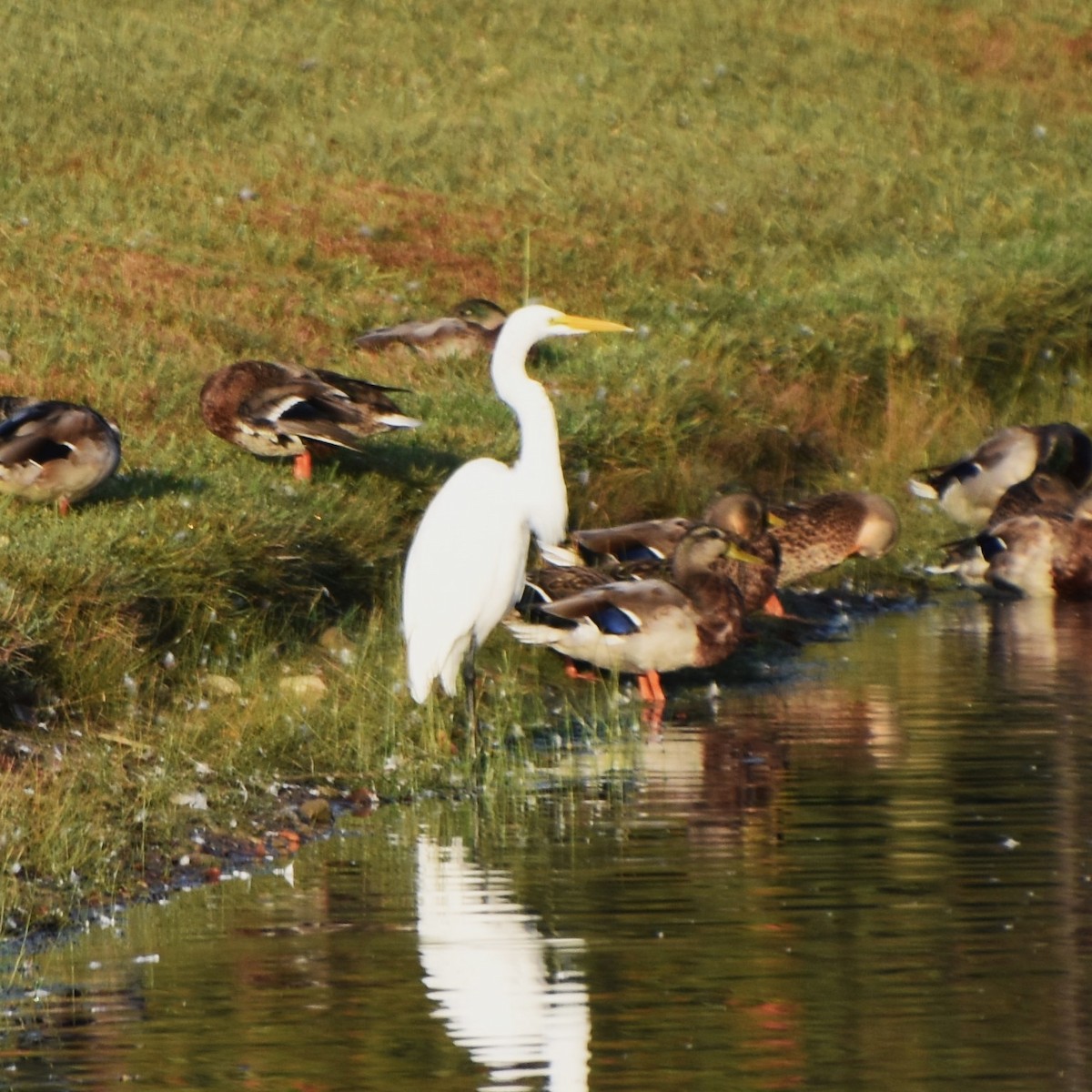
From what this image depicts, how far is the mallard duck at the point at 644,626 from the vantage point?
35.4 ft

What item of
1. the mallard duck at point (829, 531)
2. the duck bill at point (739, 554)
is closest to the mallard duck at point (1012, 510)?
the mallard duck at point (829, 531)

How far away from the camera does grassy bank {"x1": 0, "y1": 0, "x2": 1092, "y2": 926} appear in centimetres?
962

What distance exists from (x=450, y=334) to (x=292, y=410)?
4.26 meters

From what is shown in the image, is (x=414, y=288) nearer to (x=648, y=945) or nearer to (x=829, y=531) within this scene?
(x=829, y=531)

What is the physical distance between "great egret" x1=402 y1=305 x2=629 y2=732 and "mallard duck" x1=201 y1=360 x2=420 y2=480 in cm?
167

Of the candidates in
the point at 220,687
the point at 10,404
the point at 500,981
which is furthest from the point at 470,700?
the point at 500,981

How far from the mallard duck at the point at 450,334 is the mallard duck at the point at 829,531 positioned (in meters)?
3.13

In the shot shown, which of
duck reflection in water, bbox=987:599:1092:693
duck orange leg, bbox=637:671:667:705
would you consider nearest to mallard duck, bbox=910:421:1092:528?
duck reflection in water, bbox=987:599:1092:693

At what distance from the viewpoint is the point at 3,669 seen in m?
9.25

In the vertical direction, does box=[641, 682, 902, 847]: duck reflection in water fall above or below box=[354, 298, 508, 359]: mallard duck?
below

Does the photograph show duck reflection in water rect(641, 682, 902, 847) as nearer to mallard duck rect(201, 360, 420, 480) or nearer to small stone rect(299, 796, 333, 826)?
small stone rect(299, 796, 333, 826)

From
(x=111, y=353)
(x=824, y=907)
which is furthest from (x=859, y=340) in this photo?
(x=824, y=907)

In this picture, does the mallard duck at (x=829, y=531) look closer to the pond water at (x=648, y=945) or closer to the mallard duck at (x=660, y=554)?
the mallard duck at (x=660, y=554)

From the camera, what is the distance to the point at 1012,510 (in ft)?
49.4
